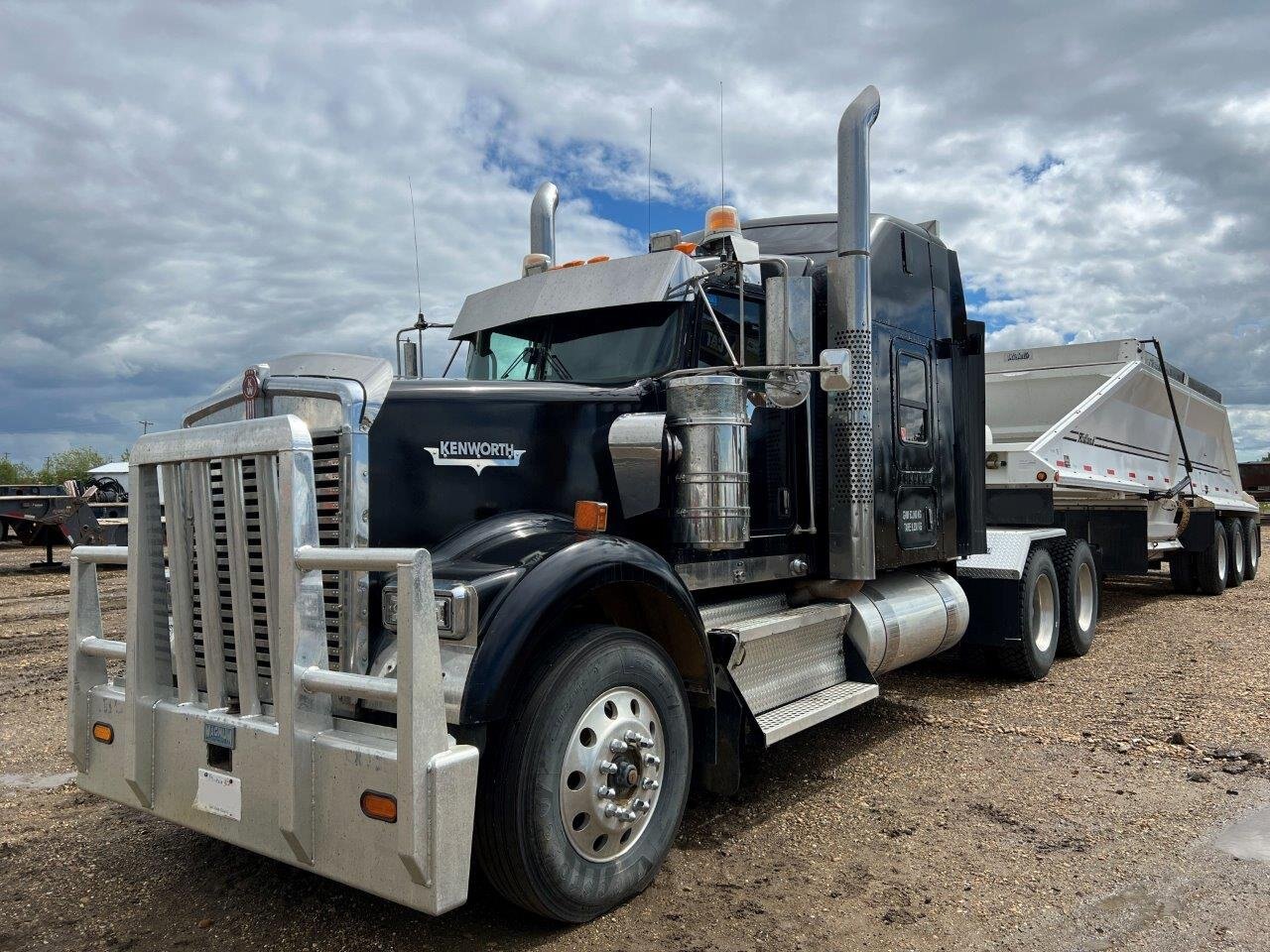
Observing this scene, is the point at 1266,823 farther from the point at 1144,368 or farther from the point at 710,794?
the point at 1144,368

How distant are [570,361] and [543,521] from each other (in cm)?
113

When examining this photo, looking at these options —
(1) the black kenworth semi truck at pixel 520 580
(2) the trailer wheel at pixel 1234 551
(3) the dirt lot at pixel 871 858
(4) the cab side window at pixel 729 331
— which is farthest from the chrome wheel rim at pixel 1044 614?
(2) the trailer wheel at pixel 1234 551

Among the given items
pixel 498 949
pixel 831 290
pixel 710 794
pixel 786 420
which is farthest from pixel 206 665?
pixel 831 290

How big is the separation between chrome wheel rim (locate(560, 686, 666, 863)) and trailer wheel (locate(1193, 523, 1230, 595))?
11.7m

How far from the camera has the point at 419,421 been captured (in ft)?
11.8

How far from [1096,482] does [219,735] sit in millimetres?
8509

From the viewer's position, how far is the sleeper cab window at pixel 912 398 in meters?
5.79

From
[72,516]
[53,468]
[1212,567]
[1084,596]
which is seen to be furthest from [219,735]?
[53,468]

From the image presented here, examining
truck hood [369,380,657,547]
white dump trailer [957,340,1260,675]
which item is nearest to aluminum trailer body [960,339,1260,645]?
white dump trailer [957,340,1260,675]

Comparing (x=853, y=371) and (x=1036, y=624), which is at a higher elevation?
(x=853, y=371)

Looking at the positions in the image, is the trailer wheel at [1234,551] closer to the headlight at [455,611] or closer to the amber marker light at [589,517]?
the amber marker light at [589,517]

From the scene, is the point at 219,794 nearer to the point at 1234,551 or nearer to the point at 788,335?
the point at 788,335

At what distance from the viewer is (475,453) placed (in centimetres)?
372

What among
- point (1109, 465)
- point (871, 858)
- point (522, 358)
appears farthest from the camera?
point (1109, 465)
